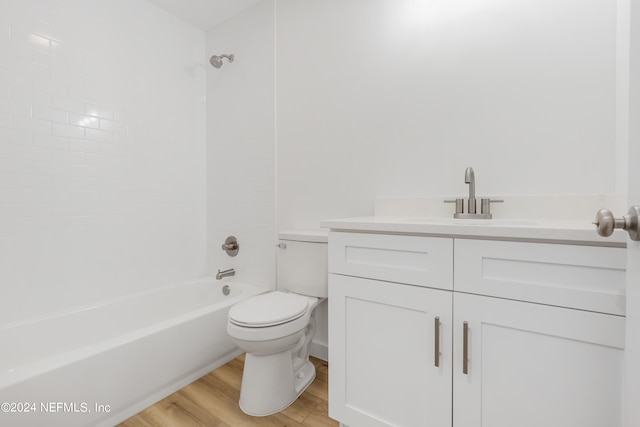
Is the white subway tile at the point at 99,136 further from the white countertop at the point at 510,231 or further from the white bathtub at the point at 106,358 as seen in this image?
the white countertop at the point at 510,231

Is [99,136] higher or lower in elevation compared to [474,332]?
higher

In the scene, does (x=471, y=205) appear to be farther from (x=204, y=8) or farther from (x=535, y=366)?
(x=204, y=8)

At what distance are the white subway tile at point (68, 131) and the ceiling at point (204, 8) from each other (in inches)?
42.7

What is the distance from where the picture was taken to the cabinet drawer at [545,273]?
0.72 m

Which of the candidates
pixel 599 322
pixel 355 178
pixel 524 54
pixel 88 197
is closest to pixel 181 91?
pixel 88 197

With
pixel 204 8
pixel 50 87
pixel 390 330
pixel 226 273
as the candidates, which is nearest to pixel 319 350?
pixel 226 273

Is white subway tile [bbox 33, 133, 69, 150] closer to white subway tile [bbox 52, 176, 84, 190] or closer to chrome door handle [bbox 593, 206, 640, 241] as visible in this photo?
white subway tile [bbox 52, 176, 84, 190]

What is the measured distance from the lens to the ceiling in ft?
6.83

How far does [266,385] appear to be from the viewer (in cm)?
137

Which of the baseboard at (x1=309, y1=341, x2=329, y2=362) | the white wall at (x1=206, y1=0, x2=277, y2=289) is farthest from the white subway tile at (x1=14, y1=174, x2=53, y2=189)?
the baseboard at (x1=309, y1=341, x2=329, y2=362)

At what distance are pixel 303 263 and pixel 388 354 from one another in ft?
2.56

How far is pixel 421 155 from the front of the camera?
1.50m

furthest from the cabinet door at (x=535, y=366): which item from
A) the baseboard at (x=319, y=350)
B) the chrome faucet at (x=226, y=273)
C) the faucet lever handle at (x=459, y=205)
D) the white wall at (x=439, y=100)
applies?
the chrome faucet at (x=226, y=273)

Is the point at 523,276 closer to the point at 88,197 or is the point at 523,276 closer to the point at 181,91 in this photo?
the point at 88,197
